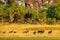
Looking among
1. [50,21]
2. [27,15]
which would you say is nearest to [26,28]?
[50,21]

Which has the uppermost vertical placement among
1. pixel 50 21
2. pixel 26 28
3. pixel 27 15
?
pixel 26 28

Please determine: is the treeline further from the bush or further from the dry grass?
the dry grass

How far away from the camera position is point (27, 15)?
40312 mm

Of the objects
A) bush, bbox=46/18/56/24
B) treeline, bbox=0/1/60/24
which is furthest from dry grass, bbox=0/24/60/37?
treeline, bbox=0/1/60/24

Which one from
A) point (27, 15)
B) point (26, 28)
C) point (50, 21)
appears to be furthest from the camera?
point (27, 15)

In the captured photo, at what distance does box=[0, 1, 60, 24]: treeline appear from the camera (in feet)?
129

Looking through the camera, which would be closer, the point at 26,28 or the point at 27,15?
the point at 26,28

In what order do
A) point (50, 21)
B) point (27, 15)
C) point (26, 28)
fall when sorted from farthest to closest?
point (27, 15)
point (50, 21)
point (26, 28)

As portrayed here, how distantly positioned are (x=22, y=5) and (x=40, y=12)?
3251 mm

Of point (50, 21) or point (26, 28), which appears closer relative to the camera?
point (26, 28)

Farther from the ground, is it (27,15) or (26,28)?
(26,28)

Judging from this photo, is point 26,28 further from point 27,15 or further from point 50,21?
point 27,15

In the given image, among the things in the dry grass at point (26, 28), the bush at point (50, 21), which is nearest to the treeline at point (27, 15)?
the bush at point (50, 21)

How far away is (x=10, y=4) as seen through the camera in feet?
139
